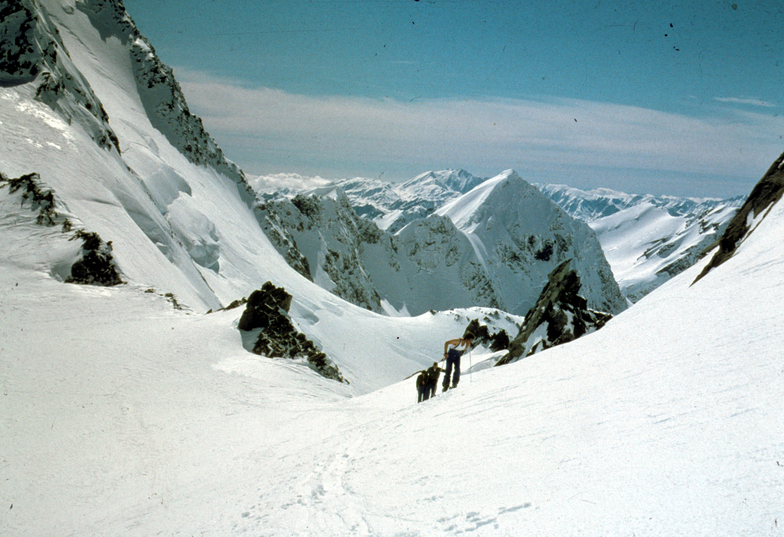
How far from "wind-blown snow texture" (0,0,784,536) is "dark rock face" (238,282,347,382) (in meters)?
0.73

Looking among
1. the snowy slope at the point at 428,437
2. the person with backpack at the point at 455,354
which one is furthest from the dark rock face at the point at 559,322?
the person with backpack at the point at 455,354

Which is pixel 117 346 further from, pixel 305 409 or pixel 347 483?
pixel 347 483

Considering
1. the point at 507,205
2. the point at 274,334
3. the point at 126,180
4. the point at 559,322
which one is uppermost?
the point at 507,205

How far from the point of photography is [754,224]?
38.4ft

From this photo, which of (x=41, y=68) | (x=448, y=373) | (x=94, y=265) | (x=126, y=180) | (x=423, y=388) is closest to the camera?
(x=448, y=373)

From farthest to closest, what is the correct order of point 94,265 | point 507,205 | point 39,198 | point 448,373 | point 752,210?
point 507,205, point 39,198, point 94,265, point 752,210, point 448,373

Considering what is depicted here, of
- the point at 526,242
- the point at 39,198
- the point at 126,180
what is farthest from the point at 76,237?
the point at 526,242

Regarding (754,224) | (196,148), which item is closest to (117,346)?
(754,224)

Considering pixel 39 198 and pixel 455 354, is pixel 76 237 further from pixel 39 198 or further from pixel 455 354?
pixel 455 354

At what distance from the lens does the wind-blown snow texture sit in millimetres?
4113

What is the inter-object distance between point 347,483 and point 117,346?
1081 cm

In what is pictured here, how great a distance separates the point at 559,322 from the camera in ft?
57.1

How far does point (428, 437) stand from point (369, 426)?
2555mm

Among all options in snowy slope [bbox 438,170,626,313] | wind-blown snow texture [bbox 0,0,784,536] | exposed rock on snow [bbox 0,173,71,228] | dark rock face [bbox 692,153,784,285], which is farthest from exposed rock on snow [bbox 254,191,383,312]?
dark rock face [bbox 692,153,784,285]
